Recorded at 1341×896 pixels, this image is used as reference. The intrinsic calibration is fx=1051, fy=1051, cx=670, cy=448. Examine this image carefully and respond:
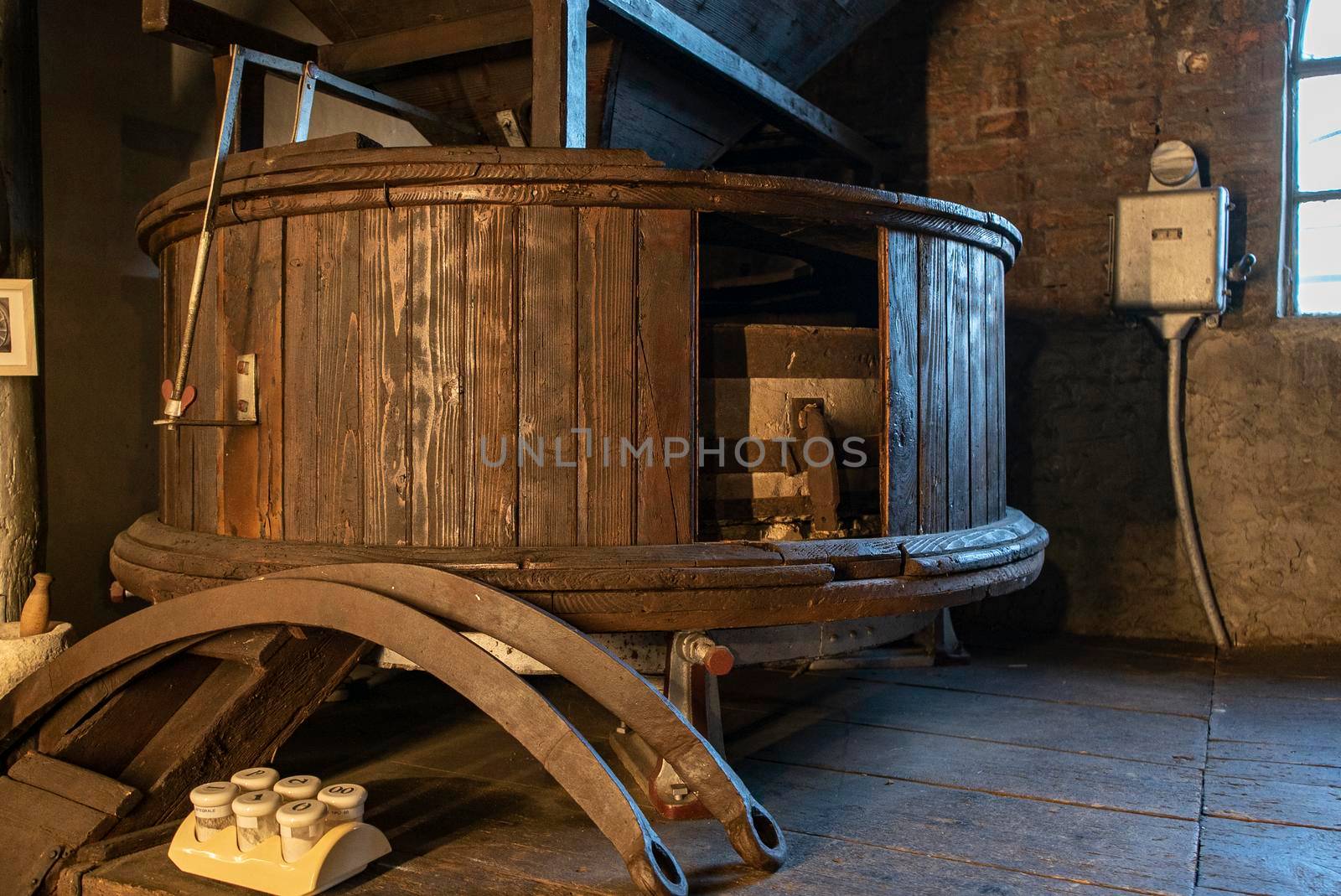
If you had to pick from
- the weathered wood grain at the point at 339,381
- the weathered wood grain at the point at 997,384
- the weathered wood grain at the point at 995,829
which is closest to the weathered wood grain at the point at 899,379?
the weathered wood grain at the point at 997,384

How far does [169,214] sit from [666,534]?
5.01 ft

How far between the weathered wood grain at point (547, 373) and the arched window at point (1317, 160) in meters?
3.24

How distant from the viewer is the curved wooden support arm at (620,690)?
2.04 metres

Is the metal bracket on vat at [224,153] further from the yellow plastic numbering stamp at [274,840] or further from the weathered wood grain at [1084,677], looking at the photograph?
the weathered wood grain at [1084,677]

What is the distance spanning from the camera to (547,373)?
232 centimetres

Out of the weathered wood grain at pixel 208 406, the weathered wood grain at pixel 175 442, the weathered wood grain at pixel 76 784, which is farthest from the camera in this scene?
the weathered wood grain at pixel 175 442

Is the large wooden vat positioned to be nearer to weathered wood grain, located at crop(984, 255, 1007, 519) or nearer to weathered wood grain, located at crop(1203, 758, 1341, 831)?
weathered wood grain, located at crop(984, 255, 1007, 519)

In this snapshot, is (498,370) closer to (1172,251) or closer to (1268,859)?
(1268,859)

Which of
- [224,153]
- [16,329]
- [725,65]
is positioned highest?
[725,65]

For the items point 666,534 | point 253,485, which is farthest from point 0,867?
point 666,534

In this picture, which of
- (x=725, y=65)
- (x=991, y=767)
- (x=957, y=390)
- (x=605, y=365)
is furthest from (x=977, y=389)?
(x=725, y=65)

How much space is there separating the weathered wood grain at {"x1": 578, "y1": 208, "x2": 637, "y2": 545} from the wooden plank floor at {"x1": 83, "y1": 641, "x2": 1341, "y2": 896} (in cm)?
70

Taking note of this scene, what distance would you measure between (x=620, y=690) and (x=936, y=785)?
0.98 meters

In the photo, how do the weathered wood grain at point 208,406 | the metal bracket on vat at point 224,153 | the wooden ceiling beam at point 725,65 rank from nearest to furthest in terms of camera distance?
the metal bracket on vat at point 224,153 < the weathered wood grain at point 208,406 < the wooden ceiling beam at point 725,65
